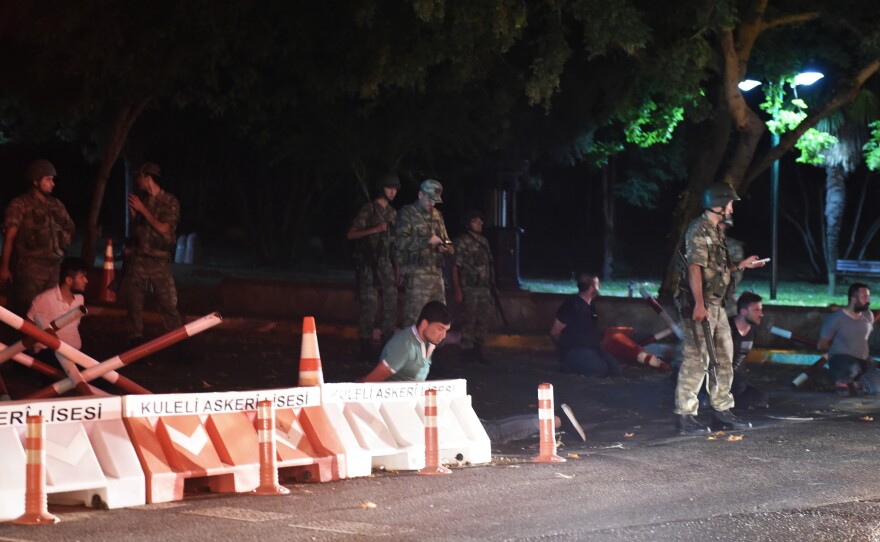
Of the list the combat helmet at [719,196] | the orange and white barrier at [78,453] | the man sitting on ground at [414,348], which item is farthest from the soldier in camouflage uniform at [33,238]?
the combat helmet at [719,196]

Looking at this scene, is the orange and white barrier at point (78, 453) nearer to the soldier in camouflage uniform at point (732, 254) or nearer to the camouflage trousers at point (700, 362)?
the camouflage trousers at point (700, 362)

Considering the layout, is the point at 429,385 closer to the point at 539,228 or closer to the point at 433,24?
the point at 433,24

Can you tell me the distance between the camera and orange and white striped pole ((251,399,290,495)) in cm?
768

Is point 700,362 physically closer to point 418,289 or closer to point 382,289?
point 418,289

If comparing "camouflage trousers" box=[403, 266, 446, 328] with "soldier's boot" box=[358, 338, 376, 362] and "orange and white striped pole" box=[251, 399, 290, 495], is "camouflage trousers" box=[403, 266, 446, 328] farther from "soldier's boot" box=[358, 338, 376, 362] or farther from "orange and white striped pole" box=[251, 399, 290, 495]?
"orange and white striped pole" box=[251, 399, 290, 495]

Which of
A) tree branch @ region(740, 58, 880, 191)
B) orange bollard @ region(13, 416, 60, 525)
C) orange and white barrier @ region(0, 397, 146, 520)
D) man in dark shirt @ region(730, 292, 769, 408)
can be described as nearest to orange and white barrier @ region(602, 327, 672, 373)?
man in dark shirt @ region(730, 292, 769, 408)

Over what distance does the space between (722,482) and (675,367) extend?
4.38 m

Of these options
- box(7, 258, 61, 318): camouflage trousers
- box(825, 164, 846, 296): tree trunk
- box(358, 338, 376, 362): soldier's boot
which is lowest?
box(358, 338, 376, 362): soldier's boot

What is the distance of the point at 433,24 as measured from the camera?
18500mm

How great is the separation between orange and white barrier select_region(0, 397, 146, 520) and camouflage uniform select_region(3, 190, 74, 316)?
17.2ft

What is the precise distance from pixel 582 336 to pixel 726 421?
3.97m

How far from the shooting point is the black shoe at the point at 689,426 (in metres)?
11.0

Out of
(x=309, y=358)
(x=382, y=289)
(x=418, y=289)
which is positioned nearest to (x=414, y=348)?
(x=309, y=358)

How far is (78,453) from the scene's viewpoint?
7316mm
